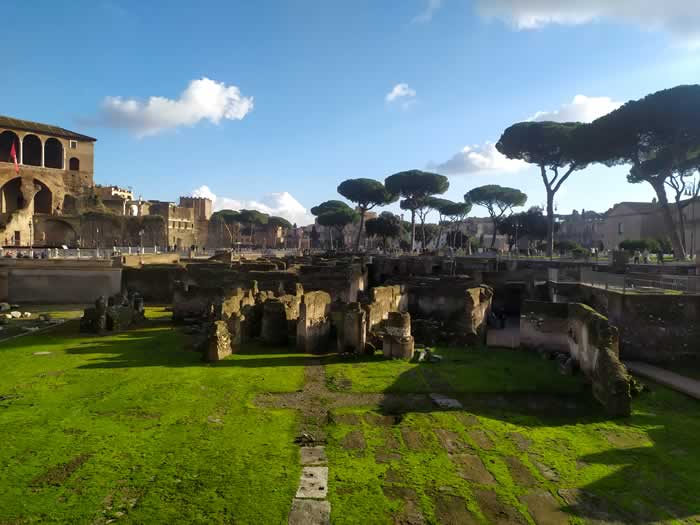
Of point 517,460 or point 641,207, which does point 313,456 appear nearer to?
point 517,460

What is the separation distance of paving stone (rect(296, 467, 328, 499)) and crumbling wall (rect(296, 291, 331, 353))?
7.29m

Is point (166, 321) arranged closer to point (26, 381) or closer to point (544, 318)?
point (26, 381)

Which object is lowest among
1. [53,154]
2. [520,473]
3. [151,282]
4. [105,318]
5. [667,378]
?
[667,378]

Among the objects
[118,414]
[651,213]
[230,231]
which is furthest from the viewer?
[230,231]

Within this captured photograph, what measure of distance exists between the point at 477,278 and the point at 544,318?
11.2 metres

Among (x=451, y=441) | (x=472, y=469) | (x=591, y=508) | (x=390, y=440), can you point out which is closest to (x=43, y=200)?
(x=390, y=440)

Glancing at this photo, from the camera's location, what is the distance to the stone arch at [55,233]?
46375 millimetres

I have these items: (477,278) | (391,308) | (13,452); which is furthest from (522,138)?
(13,452)

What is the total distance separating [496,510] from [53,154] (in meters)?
62.0

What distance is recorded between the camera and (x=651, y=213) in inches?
2190

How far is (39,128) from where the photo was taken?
5200 centimetres

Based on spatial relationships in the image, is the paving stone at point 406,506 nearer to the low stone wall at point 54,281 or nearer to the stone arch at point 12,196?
the low stone wall at point 54,281

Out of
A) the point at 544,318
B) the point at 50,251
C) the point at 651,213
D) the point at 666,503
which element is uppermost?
the point at 651,213

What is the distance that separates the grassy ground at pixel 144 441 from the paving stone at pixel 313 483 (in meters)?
0.15
